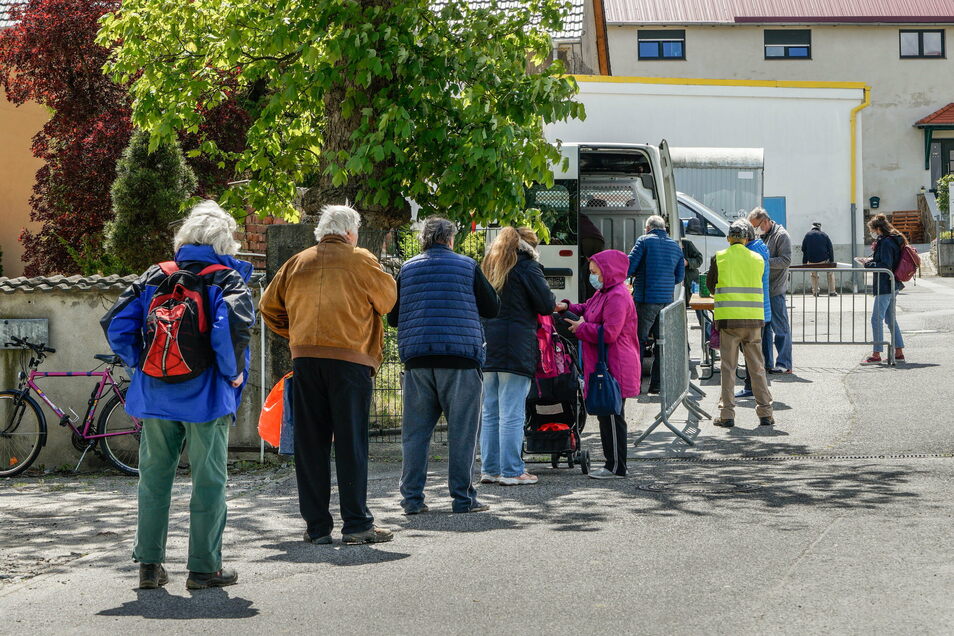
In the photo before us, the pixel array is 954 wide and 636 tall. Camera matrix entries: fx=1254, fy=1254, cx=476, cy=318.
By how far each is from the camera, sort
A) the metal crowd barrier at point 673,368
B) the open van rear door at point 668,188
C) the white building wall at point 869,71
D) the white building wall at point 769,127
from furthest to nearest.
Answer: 1. the white building wall at point 869,71
2. the white building wall at point 769,127
3. the open van rear door at point 668,188
4. the metal crowd barrier at point 673,368

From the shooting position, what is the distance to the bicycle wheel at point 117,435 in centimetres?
1018

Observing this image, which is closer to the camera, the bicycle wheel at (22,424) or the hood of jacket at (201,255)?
the hood of jacket at (201,255)

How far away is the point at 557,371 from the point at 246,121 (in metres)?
11.5

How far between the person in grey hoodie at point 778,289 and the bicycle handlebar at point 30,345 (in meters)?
7.38

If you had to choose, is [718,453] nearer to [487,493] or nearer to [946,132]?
[487,493]

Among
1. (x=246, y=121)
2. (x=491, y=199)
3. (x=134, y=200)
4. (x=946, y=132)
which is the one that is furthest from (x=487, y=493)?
(x=946, y=132)

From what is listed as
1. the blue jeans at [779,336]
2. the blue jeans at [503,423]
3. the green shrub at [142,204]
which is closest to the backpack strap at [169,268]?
the blue jeans at [503,423]

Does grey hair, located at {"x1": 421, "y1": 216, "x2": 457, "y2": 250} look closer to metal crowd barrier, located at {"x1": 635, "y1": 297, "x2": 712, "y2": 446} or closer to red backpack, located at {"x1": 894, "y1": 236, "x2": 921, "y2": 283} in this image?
metal crowd barrier, located at {"x1": 635, "y1": 297, "x2": 712, "y2": 446}

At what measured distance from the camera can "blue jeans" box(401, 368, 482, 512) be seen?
7.82m

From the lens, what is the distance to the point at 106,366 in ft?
34.3

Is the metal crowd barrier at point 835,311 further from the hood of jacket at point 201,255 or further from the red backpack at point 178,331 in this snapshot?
the red backpack at point 178,331

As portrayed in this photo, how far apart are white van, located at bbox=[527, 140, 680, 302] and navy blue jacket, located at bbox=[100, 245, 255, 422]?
8.25m

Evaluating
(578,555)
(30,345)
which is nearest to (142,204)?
(30,345)

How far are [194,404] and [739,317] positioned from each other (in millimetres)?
6415
